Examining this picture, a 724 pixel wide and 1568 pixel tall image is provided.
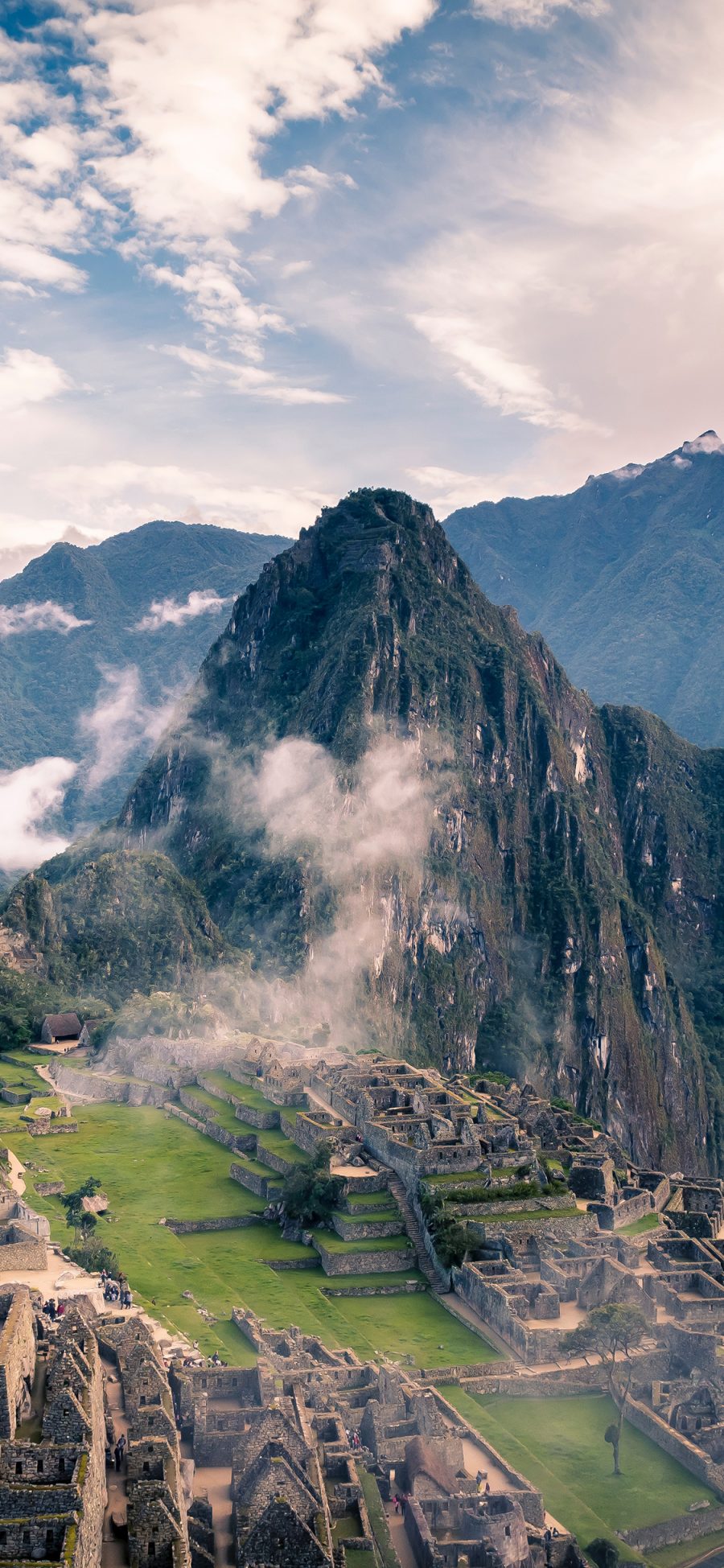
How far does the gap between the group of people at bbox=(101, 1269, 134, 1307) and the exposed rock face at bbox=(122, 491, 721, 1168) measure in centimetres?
9950

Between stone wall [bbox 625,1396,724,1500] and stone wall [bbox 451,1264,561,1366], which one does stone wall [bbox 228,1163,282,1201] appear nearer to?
stone wall [bbox 451,1264,561,1366]

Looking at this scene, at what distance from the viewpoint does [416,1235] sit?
2104 inches

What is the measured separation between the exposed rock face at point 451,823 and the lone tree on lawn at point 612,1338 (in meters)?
94.7

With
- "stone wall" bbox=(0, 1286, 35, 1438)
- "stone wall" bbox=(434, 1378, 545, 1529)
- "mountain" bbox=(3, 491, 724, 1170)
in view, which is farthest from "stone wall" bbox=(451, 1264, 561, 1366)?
"mountain" bbox=(3, 491, 724, 1170)

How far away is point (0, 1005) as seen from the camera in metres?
88.5

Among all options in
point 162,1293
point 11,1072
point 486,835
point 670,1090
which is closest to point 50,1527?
point 162,1293

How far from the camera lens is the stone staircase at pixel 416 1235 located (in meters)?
51.0

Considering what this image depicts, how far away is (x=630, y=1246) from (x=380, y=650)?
108716 mm

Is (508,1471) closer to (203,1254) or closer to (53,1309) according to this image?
(53,1309)

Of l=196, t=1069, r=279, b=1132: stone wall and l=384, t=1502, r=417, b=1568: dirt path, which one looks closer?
l=384, t=1502, r=417, b=1568: dirt path

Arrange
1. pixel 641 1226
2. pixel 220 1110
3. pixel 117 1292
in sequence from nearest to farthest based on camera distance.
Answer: pixel 117 1292
pixel 641 1226
pixel 220 1110

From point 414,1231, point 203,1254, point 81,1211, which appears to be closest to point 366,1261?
point 414,1231

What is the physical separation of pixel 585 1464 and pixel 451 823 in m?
125

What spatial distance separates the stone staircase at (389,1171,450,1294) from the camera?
5105 centimetres
